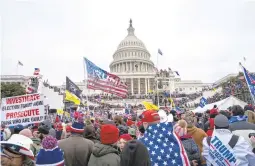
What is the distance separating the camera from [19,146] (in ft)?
9.07

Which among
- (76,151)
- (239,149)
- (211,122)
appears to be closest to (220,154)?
(239,149)

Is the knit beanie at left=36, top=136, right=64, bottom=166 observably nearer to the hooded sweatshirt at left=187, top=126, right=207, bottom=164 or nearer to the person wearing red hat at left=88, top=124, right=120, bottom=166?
the person wearing red hat at left=88, top=124, right=120, bottom=166

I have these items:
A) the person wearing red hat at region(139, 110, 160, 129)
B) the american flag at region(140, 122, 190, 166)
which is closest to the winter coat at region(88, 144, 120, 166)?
the american flag at region(140, 122, 190, 166)

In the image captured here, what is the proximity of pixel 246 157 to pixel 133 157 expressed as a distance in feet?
6.05

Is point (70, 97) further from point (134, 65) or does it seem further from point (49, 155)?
point (134, 65)

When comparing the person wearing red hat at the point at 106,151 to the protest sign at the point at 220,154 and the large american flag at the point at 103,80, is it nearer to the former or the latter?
the protest sign at the point at 220,154

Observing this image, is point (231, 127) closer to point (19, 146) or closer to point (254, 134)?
point (254, 134)

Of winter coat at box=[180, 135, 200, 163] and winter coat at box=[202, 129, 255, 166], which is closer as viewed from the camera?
winter coat at box=[202, 129, 255, 166]

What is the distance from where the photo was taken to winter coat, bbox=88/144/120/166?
153 inches

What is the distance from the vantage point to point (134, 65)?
107812 millimetres

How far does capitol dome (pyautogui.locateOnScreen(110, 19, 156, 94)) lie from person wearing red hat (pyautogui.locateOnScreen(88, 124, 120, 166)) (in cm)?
8962

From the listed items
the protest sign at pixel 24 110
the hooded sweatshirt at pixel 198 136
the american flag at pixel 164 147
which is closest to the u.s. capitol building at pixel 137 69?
the protest sign at pixel 24 110

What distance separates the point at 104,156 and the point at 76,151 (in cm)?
114

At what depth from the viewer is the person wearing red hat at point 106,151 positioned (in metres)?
3.90
